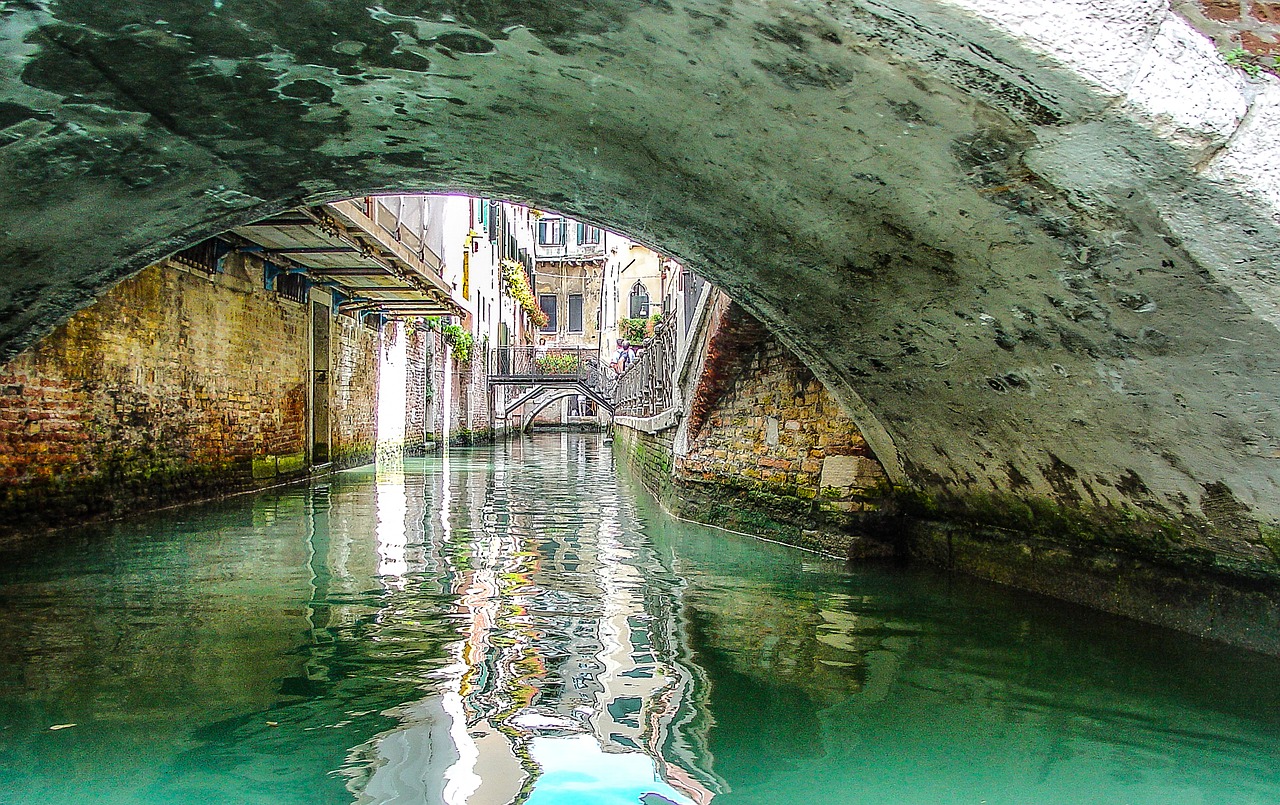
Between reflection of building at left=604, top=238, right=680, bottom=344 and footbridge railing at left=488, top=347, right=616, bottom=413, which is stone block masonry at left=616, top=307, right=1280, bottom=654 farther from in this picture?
reflection of building at left=604, top=238, right=680, bottom=344

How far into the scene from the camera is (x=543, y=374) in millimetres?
34156

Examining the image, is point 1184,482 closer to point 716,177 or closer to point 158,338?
point 716,177

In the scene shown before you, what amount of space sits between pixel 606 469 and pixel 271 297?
26.5 ft

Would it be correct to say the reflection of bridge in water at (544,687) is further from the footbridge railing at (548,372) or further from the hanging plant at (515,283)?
the hanging plant at (515,283)

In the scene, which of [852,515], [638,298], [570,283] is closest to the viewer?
[852,515]

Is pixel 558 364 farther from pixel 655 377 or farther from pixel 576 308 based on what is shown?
pixel 655 377

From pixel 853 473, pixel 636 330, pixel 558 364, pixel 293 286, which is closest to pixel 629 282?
pixel 558 364

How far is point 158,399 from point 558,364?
25009 mm

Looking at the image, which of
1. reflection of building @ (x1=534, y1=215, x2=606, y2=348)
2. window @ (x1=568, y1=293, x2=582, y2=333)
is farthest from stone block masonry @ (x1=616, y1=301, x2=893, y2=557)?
window @ (x1=568, y1=293, x2=582, y2=333)

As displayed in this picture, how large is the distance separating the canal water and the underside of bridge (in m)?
1.10

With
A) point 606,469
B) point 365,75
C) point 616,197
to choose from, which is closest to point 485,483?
point 606,469

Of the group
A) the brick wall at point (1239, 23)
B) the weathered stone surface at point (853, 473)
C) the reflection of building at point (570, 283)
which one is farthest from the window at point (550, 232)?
the brick wall at point (1239, 23)

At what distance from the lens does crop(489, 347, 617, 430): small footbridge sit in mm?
32750

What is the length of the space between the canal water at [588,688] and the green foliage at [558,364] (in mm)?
27208
